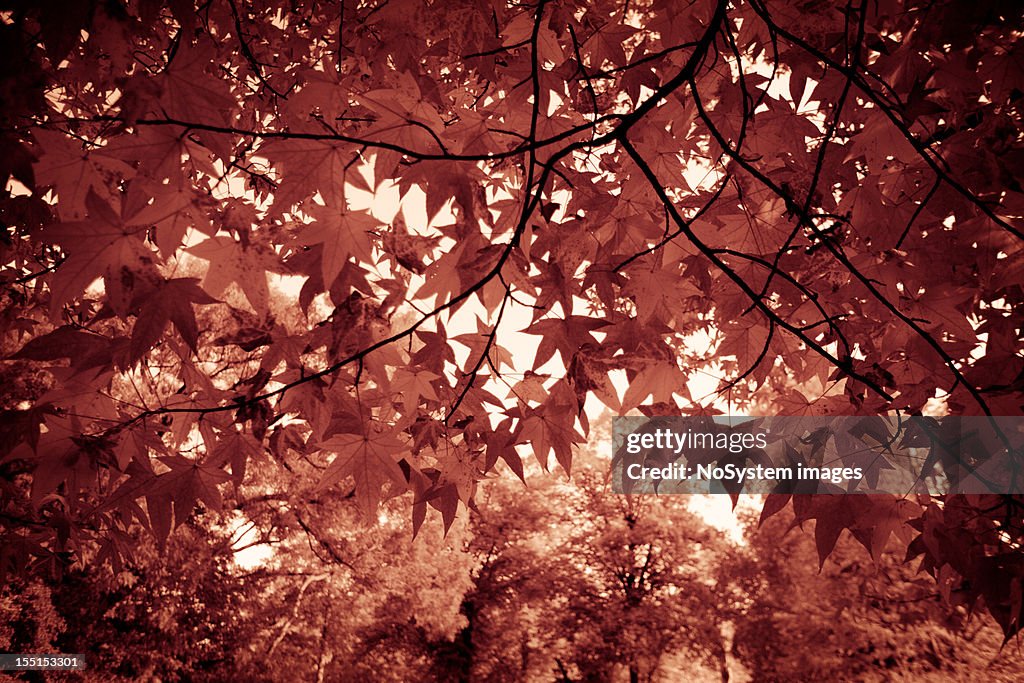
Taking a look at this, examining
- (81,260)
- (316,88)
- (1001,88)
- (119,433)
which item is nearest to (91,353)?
(81,260)

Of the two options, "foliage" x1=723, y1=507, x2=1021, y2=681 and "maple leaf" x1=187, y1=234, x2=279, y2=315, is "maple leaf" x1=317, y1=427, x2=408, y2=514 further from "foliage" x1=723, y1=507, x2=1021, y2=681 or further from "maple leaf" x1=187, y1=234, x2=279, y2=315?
"foliage" x1=723, y1=507, x2=1021, y2=681

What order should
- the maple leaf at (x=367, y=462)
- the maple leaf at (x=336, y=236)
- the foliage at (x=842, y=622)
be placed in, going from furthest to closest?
the foliage at (x=842, y=622) < the maple leaf at (x=367, y=462) < the maple leaf at (x=336, y=236)

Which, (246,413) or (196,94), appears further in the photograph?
(246,413)

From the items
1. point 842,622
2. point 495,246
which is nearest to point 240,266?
point 495,246

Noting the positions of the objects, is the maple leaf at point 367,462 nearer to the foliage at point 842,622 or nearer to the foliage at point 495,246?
the foliage at point 495,246

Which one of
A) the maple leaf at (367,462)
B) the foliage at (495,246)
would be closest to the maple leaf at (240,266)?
the foliage at (495,246)

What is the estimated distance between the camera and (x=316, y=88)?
1355 millimetres

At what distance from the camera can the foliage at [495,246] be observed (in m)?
1.20

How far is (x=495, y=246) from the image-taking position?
1391mm

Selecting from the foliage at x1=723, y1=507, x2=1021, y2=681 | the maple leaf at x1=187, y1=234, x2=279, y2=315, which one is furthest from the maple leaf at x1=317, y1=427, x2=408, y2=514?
the foliage at x1=723, y1=507, x2=1021, y2=681

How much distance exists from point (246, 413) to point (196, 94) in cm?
75

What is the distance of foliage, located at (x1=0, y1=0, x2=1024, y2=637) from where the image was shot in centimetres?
120

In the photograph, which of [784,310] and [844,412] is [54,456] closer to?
[844,412]

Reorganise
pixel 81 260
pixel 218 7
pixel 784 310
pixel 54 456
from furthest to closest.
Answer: pixel 218 7 → pixel 784 310 → pixel 54 456 → pixel 81 260
